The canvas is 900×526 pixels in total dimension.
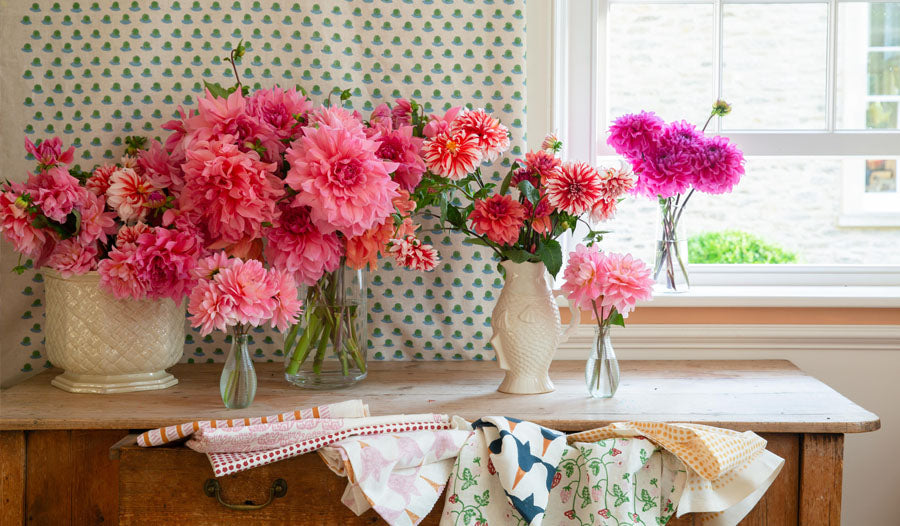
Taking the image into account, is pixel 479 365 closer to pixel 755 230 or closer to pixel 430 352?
pixel 430 352

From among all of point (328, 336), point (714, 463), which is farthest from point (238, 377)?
point (714, 463)

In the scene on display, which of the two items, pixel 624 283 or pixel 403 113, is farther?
pixel 403 113

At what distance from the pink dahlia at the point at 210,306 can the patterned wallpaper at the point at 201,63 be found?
554 mm

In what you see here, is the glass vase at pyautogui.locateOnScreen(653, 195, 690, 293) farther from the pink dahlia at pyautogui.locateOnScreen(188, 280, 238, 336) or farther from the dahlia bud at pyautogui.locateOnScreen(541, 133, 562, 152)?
the pink dahlia at pyautogui.locateOnScreen(188, 280, 238, 336)

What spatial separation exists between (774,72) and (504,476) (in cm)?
409

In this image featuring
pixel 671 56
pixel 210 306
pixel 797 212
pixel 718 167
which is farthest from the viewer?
pixel 797 212

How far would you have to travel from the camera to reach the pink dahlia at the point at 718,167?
5.41ft

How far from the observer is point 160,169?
57.7 inches

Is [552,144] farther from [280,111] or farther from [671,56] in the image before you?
[671,56]

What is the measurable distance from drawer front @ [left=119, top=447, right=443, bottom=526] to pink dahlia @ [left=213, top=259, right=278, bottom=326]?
227mm

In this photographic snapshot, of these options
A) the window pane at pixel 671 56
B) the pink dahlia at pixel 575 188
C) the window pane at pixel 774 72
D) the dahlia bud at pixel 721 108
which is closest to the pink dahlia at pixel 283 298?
the pink dahlia at pixel 575 188

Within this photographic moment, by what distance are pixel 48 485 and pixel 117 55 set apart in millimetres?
899

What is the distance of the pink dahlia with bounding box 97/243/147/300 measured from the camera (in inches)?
52.7

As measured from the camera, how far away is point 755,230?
16.4ft
